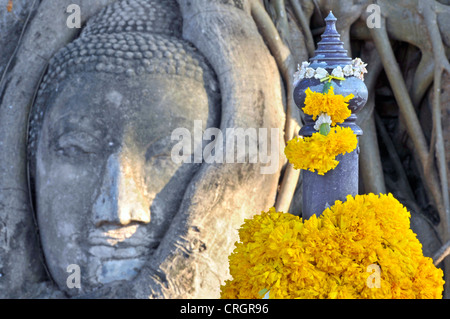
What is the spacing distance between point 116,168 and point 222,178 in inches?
21.0

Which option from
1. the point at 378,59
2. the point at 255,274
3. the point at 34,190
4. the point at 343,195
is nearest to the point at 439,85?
the point at 378,59

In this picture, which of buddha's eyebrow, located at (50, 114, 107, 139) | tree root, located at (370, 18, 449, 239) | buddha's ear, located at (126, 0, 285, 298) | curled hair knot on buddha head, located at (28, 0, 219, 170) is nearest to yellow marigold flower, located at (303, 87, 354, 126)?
buddha's ear, located at (126, 0, 285, 298)

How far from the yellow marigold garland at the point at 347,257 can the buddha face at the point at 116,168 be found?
1.14 m

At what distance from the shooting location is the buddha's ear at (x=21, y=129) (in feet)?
11.3

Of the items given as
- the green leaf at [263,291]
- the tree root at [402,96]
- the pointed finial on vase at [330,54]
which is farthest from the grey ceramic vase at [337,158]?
the tree root at [402,96]

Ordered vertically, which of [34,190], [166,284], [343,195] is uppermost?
[343,195]

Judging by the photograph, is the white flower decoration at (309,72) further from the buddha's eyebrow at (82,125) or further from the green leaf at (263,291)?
the buddha's eyebrow at (82,125)

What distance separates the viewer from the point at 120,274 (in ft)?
→ 10.6

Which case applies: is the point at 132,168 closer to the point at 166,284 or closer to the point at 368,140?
the point at 166,284

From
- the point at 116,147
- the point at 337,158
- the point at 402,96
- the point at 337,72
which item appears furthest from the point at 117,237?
the point at 402,96

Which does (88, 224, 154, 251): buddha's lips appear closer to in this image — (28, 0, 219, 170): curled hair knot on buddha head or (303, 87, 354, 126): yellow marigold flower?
(28, 0, 219, 170): curled hair knot on buddha head

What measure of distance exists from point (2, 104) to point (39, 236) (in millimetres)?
763

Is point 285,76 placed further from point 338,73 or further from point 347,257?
point 347,257

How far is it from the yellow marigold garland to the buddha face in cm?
114
